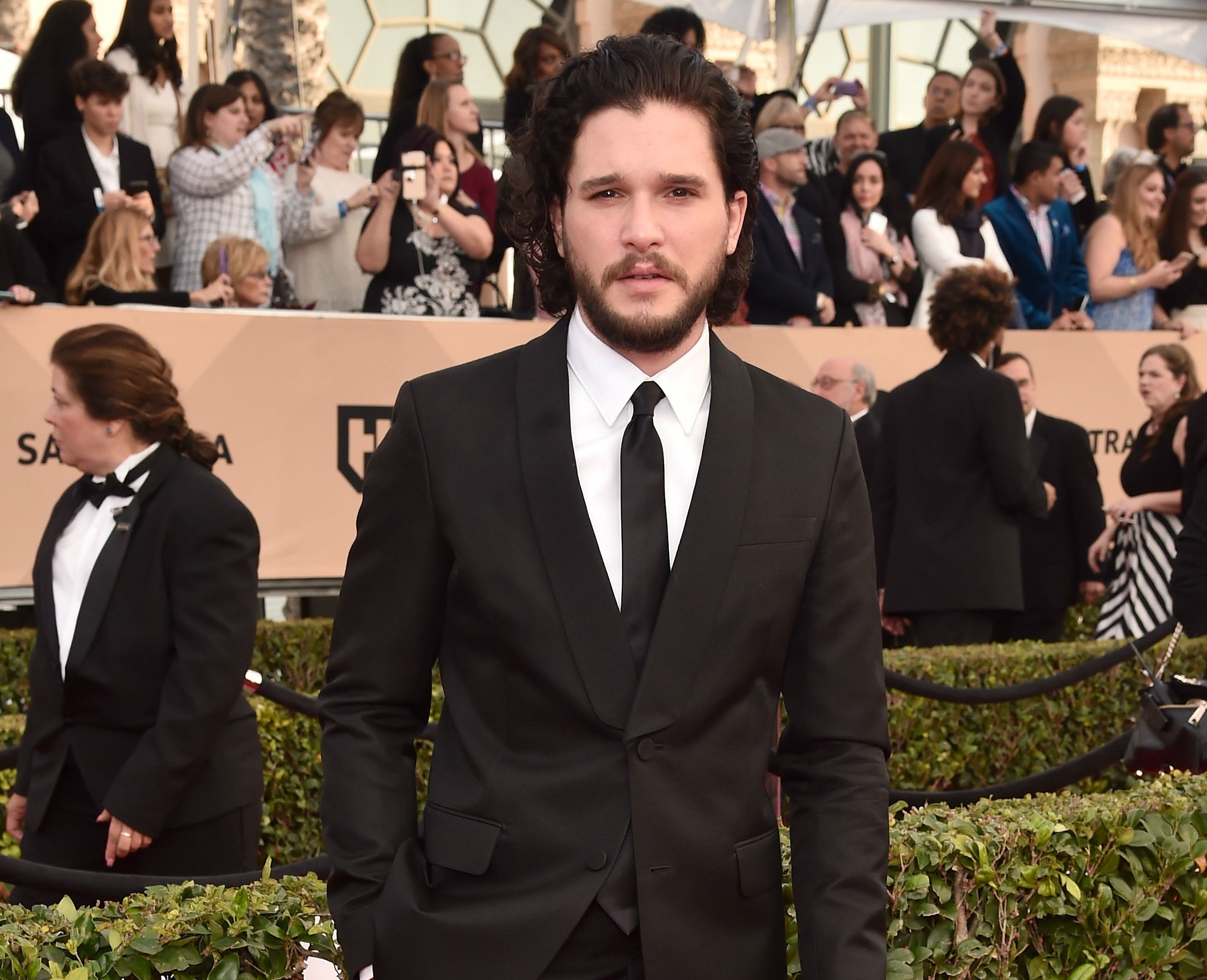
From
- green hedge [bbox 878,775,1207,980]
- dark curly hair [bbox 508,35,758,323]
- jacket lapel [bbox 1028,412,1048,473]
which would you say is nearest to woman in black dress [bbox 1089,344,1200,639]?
jacket lapel [bbox 1028,412,1048,473]

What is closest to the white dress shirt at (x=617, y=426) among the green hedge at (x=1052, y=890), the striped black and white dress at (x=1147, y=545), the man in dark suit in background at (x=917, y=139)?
the green hedge at (x=1052, y=890)

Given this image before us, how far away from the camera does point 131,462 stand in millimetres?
4191

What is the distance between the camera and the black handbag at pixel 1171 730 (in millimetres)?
4145

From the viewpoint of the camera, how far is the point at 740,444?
7.36ft

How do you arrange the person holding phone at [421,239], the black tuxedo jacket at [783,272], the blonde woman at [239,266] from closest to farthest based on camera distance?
the blonde woman at [239,266] → the person holding phone at [421,239] → the black tuxedo jacket at [783,272]

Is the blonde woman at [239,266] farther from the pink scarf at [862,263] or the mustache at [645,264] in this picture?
the mustache at [645,264]

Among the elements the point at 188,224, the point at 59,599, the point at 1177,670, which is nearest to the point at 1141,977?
the point at 59,599

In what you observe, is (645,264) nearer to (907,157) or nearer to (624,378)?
(624,378)

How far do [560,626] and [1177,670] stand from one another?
5.99m

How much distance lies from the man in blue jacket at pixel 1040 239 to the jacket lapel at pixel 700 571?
790 cm

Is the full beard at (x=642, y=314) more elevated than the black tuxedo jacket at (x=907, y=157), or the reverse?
the black tuxedo jacket at (x=907, y=157)

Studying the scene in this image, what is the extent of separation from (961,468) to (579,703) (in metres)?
5.05

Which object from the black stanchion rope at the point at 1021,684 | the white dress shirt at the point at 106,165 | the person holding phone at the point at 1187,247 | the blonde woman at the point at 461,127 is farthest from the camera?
the person holding phone at the point at 1187,247

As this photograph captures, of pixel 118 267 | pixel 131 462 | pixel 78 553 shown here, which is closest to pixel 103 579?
pixel 78 553
